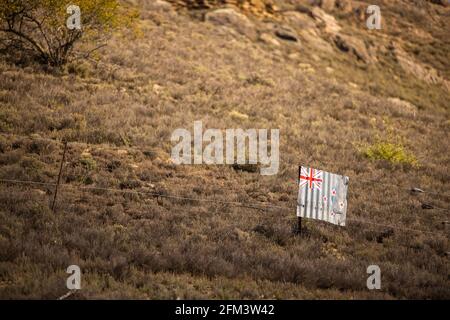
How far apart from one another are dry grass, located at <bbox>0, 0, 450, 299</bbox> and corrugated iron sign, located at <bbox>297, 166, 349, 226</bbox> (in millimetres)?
427

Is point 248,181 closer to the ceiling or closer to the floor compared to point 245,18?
closer to the floor

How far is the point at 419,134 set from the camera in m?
20.2

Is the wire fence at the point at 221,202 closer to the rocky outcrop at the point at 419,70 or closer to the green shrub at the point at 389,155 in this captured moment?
the green shrub at the point at 389,155

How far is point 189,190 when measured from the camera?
425 inches

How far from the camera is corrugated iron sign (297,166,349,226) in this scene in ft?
30.5

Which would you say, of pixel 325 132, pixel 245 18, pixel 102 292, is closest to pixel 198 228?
pixel 102 292

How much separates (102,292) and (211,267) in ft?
6.43

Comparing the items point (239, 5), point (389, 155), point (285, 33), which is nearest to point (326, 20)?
point (285, 33)

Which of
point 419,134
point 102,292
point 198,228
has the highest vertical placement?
point 102,292

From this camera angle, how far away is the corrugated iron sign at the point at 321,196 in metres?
9.30

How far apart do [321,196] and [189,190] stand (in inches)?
138

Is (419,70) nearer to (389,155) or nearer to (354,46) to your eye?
(354,46)

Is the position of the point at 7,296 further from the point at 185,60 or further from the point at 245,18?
the point at 245,18

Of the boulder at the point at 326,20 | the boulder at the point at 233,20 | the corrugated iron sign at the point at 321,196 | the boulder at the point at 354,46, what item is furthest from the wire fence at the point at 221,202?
the boulder at the point at 326,20
